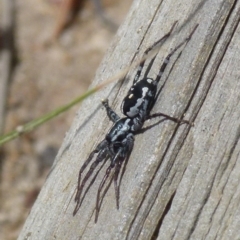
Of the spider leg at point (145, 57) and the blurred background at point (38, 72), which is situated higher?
the blurred background at point (38, 72)

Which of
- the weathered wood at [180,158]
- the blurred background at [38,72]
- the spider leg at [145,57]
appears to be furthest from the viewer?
the blurred background at [38,72]

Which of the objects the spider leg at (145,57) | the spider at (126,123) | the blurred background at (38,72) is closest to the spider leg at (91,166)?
the spider at (126,123)

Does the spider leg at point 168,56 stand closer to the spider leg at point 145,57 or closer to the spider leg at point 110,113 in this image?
the spider leg at point 145,57

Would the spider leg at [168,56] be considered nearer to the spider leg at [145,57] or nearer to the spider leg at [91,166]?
the spider leg at [145,57]

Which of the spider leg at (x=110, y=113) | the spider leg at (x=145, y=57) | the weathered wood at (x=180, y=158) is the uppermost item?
the spider leg at (x=145, y=57)

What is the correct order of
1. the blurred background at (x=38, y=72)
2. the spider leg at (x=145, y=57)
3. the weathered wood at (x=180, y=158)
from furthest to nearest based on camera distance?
the blurred background at (x=38, y=72) < the spider leg at (x=145, y=57) < the weathered wood at (x=180, y=158)

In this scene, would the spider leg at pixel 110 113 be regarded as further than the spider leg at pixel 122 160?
Yes

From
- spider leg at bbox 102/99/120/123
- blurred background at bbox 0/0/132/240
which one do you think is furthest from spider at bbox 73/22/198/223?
blurred background at bbox 0/0/132/240

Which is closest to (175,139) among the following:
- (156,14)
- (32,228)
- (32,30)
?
(156,14)
